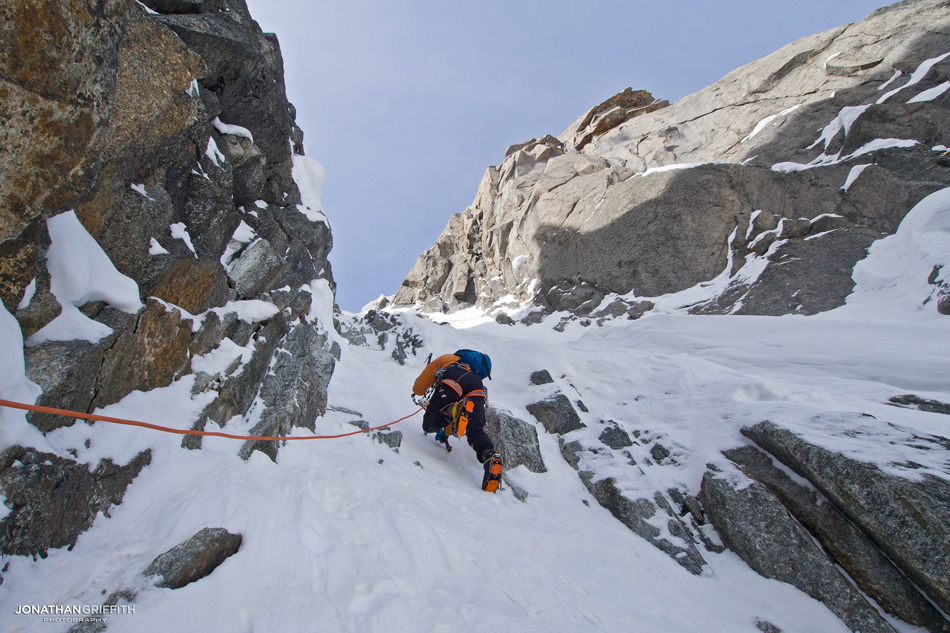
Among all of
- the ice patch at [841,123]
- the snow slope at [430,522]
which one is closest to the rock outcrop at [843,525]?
the snow slope at [430,522]

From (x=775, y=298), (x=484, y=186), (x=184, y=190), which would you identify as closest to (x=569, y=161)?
(x=484, y=186)

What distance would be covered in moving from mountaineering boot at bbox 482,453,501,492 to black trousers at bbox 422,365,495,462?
0.74 ft

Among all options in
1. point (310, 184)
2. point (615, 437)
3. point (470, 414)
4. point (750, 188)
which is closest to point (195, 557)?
point (470, 414)

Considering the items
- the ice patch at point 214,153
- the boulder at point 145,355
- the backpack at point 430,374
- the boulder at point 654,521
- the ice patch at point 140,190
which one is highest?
the ice patch at point 214,153

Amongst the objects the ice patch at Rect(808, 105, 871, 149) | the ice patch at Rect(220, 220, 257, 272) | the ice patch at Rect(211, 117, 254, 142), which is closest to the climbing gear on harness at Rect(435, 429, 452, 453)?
the ice patch at Rect(220, 220, 257, 272)

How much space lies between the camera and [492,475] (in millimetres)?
5211

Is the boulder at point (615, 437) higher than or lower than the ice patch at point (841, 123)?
lower

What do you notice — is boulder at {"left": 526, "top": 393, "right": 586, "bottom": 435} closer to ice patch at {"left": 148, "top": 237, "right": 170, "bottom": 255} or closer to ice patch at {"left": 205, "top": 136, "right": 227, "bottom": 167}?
ice patch at {"left": 148, "top": 237, "right": 170, "bottom": 255}

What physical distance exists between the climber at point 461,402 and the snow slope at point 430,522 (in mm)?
448

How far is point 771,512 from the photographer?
4.60 meters

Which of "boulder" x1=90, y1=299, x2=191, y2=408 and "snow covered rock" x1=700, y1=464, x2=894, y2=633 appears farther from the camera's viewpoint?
"snow covered rock" x1=700, y1=464, x2=894, y2=633

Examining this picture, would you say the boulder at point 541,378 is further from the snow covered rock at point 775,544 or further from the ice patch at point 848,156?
the ice patch at point 848,156

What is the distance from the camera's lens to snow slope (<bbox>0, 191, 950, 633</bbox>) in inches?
97.8

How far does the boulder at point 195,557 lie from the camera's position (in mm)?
2469
